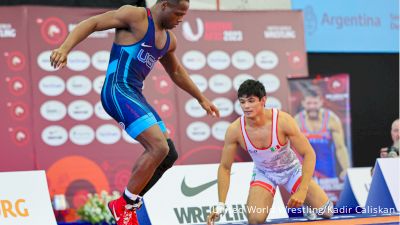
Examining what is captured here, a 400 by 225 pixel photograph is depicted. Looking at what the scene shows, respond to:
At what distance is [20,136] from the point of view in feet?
27.8

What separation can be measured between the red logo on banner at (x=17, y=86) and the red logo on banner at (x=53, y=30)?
1.75ft

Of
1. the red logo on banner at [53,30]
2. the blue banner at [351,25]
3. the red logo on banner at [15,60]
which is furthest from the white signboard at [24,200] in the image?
the blue banner at [351,25]

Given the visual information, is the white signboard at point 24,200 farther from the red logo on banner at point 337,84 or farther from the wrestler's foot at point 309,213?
the red logo on banner at point 337,84

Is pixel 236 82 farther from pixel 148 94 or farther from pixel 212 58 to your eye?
pixel 148 94

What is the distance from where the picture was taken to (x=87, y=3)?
8.98 m

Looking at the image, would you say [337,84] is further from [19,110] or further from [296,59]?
[19,110]

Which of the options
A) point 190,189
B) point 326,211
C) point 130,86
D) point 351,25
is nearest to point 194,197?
point 190,189

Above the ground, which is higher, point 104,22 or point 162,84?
point 104,22

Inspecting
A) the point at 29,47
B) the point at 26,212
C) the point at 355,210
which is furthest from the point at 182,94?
the point at 26,212

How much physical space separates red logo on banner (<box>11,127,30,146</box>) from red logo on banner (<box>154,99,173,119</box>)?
60.1 inches

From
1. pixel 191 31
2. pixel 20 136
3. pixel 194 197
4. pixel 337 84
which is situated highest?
pixel 191 31

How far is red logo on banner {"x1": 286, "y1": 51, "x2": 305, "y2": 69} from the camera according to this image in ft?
31.8

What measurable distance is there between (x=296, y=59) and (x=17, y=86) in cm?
336

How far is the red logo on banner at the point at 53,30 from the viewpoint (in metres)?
8.72
